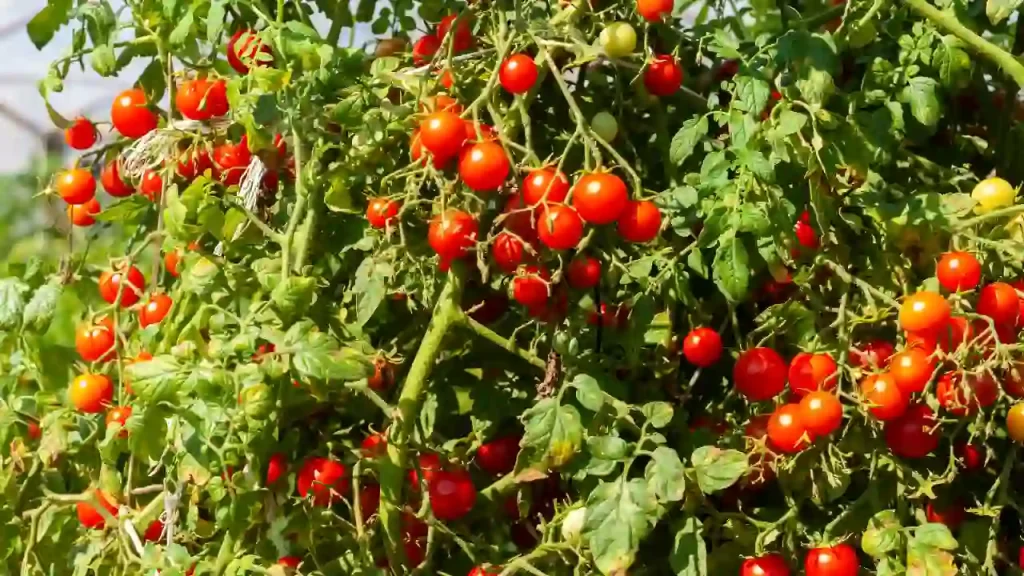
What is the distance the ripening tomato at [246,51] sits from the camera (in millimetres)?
898

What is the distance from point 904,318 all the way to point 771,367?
11 cm

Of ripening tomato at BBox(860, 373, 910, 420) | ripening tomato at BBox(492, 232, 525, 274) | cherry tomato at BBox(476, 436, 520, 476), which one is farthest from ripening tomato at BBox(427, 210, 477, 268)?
ripening tomato at BBox(860, 373, 910, 420)

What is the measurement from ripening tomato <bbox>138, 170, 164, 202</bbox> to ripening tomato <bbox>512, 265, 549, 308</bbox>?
0.42m

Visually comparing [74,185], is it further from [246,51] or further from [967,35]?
[967,35]

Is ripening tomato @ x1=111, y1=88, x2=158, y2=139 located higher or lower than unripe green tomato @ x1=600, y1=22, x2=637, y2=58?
lower

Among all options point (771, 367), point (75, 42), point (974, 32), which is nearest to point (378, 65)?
point (75, 42)

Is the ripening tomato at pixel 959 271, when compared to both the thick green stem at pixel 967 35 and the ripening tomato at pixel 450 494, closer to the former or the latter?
the thick green stem at pixel 967 35

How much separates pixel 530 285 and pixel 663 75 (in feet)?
0.77

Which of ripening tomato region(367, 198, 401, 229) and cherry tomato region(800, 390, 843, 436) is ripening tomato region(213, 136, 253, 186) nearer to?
ripening tomato region(367, 198, 401, 229)

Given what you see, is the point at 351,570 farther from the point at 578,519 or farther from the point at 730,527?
the point at 730,527

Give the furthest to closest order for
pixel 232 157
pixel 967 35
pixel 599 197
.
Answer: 1. pixel 232 157
2. pixel 967 35
3. pixel 599 197

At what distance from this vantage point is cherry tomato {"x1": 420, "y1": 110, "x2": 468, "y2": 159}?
829 mm

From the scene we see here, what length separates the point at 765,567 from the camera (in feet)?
2.89

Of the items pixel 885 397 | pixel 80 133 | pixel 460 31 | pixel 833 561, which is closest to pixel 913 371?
pixel 885 397
